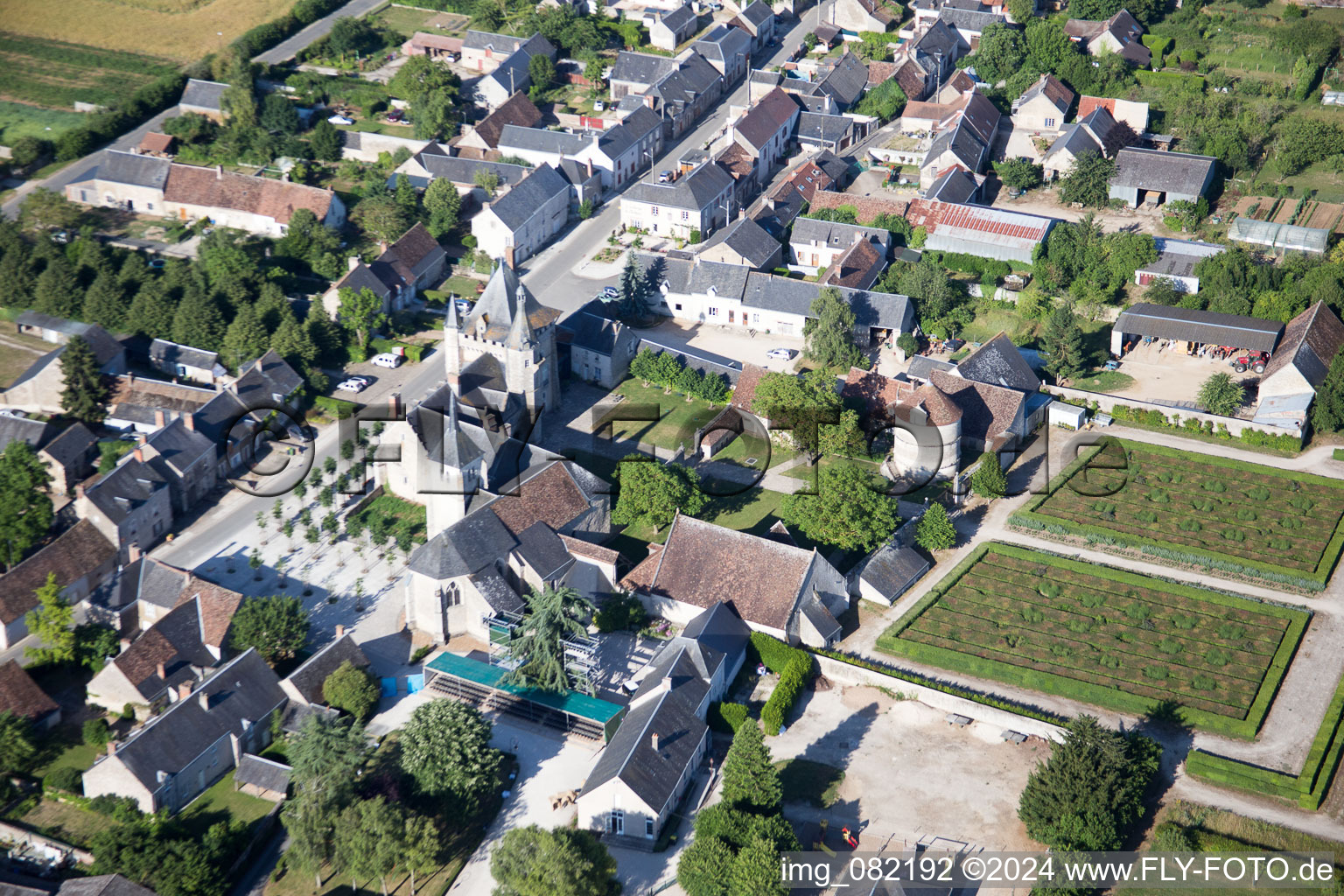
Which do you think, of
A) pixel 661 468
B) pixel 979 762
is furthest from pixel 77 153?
pixel 979 762

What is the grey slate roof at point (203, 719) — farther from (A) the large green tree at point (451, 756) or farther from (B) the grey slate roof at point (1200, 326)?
(B) the grey slate roof at point (1200, 326)

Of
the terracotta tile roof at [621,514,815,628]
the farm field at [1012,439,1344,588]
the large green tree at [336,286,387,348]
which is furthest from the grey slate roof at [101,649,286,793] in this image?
the farm field at [1012,439,1344,588]

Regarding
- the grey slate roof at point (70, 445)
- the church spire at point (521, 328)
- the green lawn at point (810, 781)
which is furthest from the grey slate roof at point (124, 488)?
the green lawn at point (810, 781)

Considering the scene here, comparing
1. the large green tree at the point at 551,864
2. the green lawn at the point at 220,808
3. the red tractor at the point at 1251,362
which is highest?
the red tractor at the point at 1251,362

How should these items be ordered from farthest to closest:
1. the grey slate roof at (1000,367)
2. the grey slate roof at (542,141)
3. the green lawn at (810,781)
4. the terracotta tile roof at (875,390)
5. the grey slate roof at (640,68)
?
the grey slate roof at (640,68)
the grey slate roof at (542,141)
the grey slate roof at (1000,367)
the terracotta tile roof at (875,390)
the green lawn at (810,781)

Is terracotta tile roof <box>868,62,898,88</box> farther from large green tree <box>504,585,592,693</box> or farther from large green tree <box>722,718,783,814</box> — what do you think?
large green tree <box>722,718,783,814</box>

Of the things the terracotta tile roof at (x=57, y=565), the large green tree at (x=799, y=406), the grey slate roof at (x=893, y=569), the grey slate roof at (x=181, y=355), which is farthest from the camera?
the grey slate roof at (x=181, y=355)

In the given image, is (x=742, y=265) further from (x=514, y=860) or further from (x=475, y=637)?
(x=514, y=860)
